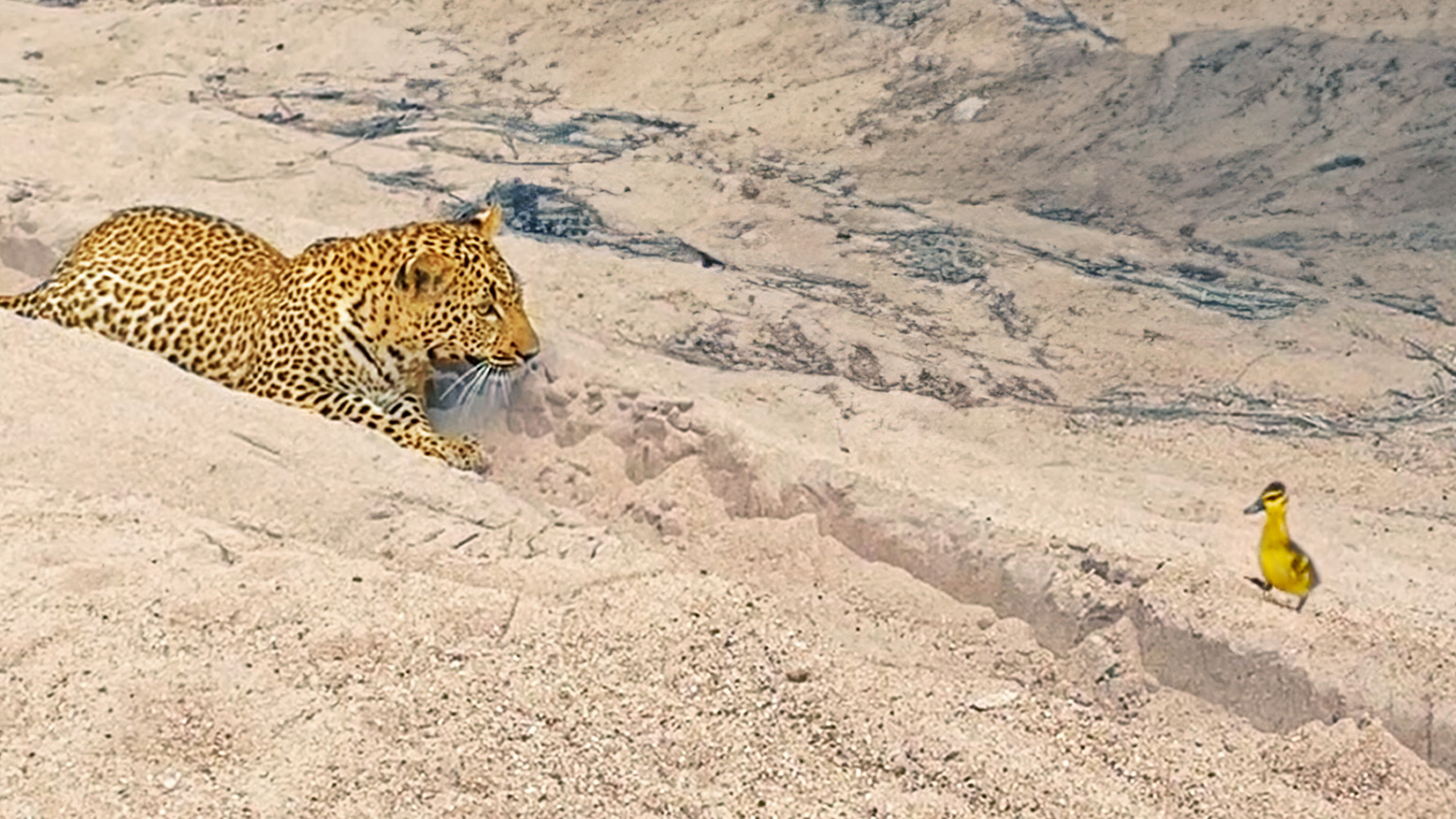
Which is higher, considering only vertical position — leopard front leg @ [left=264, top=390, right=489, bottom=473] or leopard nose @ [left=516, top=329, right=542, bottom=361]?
leopard nose @ [left=516, top=329, right=542, bottom=361]

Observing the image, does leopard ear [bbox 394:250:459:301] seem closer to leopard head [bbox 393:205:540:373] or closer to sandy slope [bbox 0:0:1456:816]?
leopard head [bbox 393:205:540:373]

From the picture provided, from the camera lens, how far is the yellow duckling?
4.72m

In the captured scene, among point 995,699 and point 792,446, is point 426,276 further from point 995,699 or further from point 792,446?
point 995,699

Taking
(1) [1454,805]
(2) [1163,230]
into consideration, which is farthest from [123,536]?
(2) [1163,230]

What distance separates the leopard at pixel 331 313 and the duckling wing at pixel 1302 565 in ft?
8.94

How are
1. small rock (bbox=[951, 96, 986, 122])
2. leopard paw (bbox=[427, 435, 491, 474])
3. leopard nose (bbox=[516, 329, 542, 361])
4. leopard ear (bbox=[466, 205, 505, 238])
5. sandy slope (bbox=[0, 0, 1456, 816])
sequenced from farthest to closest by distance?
small rock (bbox=[951, 96, 986, 122]) → leopard ear (bbox=[466, 205, 505, 238]) → leopard nose (bbox=[516, 329, 542, 361]) → leopard paw (bbox=[427, 435, 491, 474]) → sandy slope (bbox=[0, 0, 1456, 816])

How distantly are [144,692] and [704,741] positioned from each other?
128 cm

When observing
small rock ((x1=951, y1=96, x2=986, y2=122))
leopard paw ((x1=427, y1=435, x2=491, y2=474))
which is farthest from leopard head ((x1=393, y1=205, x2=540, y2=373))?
small rock ((x1=951, y1=96, x2=986, y2=122))

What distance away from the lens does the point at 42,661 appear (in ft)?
14.0

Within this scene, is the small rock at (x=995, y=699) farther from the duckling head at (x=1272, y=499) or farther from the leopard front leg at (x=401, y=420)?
the leopard front leg at (x=401, y=420)

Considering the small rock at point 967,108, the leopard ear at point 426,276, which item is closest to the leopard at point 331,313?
the leopard ear at point 426,276

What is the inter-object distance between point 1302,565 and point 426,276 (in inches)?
125

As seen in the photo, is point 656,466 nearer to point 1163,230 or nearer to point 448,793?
point 448,793

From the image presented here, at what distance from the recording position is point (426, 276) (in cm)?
642
